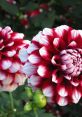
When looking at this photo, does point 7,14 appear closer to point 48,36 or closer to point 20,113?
point 20,113

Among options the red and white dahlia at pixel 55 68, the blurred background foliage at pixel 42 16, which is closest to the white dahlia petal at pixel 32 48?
the red and white dahlia at pixel 55 68

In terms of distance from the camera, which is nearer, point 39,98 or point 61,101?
point 61,101

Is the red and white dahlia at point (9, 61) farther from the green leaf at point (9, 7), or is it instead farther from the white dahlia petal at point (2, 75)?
the green leaf at point (9, 7)

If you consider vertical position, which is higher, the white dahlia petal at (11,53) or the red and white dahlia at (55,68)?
the white dahlia petal at (11,53)

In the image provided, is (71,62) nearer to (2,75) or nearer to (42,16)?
(2,75)

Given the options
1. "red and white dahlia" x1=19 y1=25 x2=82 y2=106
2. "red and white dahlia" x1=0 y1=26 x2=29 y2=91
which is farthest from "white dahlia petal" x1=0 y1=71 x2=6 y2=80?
"red and white dahlia" x1=19 y1=25 x2=82 y2=106

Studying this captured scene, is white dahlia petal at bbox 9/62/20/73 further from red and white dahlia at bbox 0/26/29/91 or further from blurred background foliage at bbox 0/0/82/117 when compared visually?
blurred background foliage at bbox 0/0/82/117

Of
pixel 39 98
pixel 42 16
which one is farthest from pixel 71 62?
pixel 42 16
